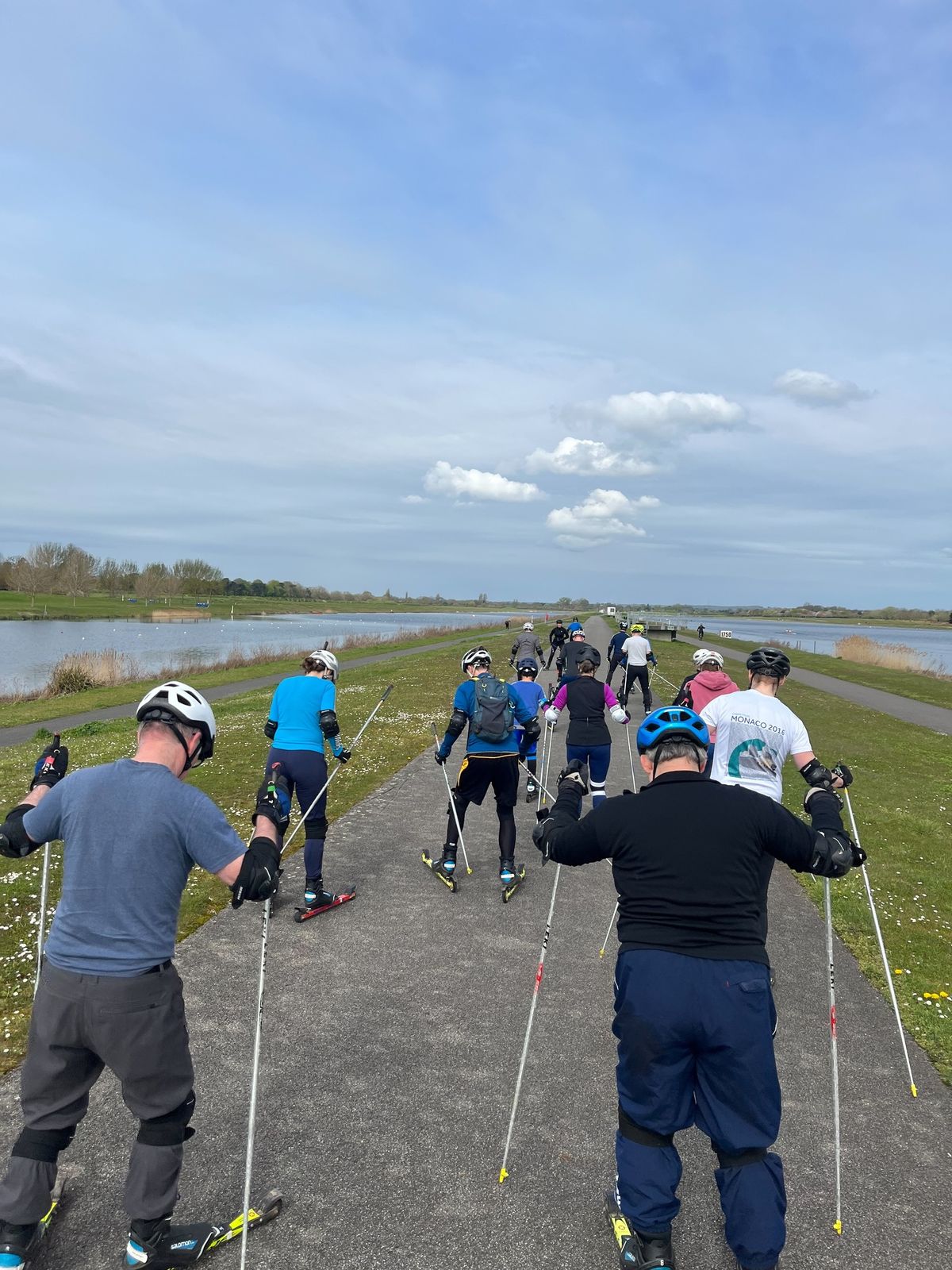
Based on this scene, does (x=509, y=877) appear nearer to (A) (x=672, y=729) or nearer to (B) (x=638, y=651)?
(A) (x=672, y=729)

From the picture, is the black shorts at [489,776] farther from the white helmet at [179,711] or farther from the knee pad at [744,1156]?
the knee pad at [744,1156]

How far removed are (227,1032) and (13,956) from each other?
245cm

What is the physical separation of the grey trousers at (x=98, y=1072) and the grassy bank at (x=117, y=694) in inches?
814

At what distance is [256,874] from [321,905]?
420 centimetres

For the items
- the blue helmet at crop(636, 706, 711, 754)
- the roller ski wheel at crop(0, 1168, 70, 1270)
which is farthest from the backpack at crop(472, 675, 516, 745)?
the roller ski wheel at crop(0, 1168, 70, 1270)

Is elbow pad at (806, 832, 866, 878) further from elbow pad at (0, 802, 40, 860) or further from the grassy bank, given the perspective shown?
the grassy bank

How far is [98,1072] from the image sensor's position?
3168mm

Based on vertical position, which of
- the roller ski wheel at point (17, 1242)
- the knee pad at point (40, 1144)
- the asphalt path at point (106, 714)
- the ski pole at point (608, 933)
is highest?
the knee pad at point (40, 1144)

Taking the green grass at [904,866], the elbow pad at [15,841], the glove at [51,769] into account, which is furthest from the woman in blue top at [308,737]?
the green grass at [904,866]

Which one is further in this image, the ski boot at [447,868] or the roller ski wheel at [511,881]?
the ski boot at [447,868]

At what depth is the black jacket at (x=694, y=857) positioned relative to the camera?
3041 mm

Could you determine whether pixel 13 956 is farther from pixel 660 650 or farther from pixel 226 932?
pixel 660 650

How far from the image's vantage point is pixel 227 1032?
5.04 m

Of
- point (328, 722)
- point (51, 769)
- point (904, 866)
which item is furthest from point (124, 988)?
point (904, 866)
